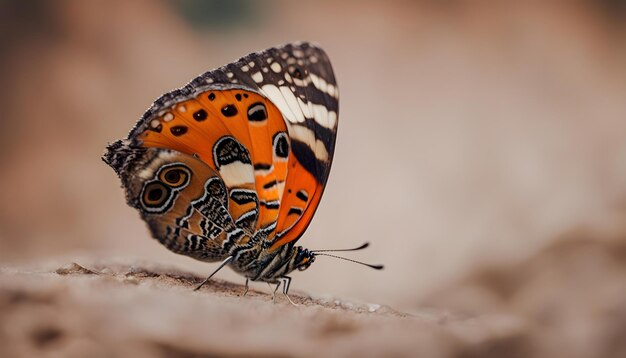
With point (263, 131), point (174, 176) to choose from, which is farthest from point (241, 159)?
point (174, 176)

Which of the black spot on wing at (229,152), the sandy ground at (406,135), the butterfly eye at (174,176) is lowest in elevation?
the butterfly eye at (174,176)

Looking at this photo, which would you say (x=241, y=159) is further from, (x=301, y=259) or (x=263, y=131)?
(x=301, y=259)

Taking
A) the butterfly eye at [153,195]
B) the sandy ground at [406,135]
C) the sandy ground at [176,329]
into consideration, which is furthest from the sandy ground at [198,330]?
the sandy ground at [406,135]

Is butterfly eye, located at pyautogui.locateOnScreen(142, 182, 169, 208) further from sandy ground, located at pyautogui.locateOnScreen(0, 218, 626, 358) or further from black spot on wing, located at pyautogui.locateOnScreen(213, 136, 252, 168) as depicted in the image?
sandy ground, located at pyautogui.locateOnScreen(0, 218, 626, 358)

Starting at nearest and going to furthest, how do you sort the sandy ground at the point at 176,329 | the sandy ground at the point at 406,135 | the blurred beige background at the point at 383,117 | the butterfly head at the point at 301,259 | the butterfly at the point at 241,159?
the sandy ground at the point at 176,329 < the butterfly at the point at 241,159 < the butterfly head at the point at 301,259 < the sandy ground at the point at 406,135 < the blurred beige background at the point at 383,117

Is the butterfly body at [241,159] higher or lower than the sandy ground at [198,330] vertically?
higher

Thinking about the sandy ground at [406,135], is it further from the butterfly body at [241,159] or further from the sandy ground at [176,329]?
the sandy ground at [176,329]

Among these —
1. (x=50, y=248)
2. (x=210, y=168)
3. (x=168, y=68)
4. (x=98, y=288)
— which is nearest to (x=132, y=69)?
(x=168, y=68)

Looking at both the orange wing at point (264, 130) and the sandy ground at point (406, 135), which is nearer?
the orange wing at point (264, 130)

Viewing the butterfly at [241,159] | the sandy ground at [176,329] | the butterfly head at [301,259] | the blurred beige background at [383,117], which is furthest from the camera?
the blurred beige background at [383,117]
